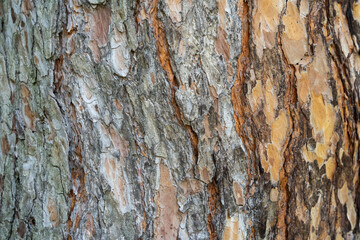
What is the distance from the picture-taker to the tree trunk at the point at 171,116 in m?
1.05

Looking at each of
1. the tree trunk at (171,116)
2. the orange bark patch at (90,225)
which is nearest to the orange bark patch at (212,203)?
the tree trunk at (171,116)

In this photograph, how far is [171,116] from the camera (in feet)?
3.48

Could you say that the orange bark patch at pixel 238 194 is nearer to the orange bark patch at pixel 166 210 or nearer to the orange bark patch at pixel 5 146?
the orange bark patch at pixel 166 210

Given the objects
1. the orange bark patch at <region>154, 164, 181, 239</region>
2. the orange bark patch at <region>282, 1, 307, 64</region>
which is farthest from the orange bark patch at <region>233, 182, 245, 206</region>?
the orange bark patch at <region>282, 1, 307, 64</region>

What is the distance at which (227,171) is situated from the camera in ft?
3.53

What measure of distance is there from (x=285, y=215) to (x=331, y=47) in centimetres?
51

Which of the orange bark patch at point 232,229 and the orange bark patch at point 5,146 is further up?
the orange bark patch at point 5,146

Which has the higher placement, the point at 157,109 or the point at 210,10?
the point at 210,10

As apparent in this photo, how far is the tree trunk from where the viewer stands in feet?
3.45

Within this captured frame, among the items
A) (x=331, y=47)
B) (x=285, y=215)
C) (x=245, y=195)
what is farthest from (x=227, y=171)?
(x=331, y=47)

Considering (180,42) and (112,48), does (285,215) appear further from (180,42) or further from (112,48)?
(112,48)

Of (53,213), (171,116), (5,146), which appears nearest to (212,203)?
(171,116)

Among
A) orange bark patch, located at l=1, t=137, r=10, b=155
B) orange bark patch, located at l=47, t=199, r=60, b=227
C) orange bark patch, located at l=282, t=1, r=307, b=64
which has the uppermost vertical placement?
orange bark patch, located at l=282, t=1, r=307, b=64

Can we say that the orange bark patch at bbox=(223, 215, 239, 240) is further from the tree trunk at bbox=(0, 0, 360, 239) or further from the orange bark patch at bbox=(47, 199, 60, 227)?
the orange bark patch at bbox=(47, 199, 60, 227)
